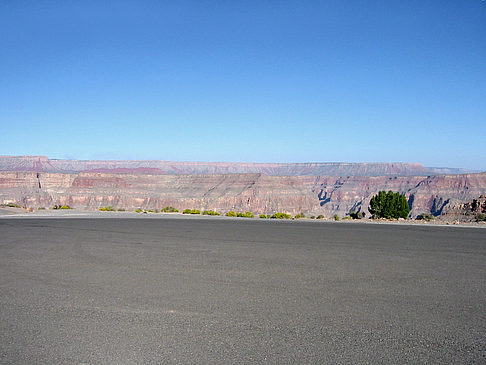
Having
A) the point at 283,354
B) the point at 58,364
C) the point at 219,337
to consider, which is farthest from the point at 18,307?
the point at 283,354

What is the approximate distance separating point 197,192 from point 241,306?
102273 millimetres

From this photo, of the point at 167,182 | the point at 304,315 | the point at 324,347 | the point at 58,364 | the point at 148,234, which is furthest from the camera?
the point at 167,182

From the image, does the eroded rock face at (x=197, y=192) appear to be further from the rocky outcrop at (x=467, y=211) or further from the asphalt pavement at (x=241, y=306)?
the asphalt pavement at (x=241, y=306)

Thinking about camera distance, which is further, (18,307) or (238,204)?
(238,204)

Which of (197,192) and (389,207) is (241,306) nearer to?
(389,207)

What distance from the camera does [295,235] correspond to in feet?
64.6

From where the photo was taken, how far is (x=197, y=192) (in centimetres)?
10912

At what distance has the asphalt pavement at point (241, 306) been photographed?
5.46 m

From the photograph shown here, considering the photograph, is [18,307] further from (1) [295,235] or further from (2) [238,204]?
(2) [238,204]

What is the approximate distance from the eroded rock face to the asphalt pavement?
79911 millimetres

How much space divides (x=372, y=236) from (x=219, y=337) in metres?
14.8

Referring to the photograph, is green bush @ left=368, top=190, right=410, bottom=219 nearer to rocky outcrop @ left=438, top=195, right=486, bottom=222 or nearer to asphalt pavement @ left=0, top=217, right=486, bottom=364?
rocky outcrop @ left=438, top=195, right=486, bottom=222

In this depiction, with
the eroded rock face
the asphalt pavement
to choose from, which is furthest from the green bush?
the eroded rock face

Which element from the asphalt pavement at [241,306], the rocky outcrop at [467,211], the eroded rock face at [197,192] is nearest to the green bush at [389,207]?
the rocky outcrop at [467,211]
